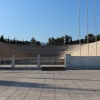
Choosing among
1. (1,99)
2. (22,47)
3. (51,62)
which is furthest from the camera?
(22,47)

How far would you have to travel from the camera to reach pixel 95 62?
2555 cm

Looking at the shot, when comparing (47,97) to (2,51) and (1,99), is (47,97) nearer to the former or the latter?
(1,99)

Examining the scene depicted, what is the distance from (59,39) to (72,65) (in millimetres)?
95439

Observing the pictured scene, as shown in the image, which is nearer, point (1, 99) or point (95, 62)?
point (1, 99)

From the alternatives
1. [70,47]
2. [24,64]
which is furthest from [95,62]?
[70,47]

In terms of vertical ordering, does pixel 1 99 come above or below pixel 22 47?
below

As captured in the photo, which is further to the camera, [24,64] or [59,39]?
[59,39]

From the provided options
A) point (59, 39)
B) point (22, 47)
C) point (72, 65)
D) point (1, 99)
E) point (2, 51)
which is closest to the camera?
point (1, 99)

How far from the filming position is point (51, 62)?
27891 mm

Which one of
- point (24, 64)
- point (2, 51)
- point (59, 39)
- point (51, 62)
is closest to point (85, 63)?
point (51, 62)

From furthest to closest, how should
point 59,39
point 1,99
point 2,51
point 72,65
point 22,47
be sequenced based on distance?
1. point 59,39
2. point 22,47
3. point 2,51
4. point 72,65
5. point 1,99

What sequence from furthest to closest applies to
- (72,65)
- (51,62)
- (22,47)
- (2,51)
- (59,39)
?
(59,39), (22,47), (2,51), (51,62), (72,65)

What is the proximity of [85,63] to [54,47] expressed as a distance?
233 feet

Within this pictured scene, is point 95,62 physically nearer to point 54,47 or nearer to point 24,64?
point 24,64
